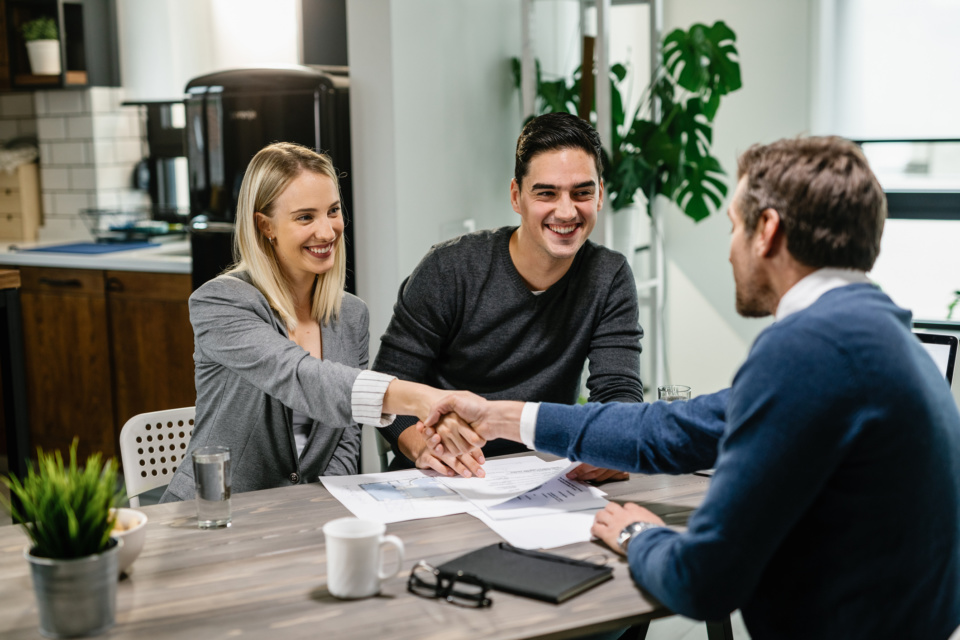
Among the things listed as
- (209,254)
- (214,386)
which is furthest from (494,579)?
(209,254)

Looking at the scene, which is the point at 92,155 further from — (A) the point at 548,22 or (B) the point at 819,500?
(B) the point at 819,500

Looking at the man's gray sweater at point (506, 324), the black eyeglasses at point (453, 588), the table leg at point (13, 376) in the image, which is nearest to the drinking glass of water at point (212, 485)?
the black eyeglasses at point (453, 588)

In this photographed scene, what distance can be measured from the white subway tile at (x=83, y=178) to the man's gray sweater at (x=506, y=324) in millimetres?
2964

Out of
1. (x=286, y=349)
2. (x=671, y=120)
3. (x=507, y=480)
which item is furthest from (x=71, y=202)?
(x=507, y=480)

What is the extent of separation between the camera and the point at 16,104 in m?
4.77

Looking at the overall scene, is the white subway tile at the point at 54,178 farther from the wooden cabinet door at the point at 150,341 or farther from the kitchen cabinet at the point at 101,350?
the wooden cabinet door at the point at 150,341

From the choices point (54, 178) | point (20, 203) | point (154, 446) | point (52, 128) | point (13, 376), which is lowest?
point (13, 376)

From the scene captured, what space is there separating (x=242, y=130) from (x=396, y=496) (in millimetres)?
2189

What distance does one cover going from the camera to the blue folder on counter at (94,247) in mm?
4141

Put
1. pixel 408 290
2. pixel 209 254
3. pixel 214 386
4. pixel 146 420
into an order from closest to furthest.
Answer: pixel 214 386
pixel 146 420
pixel 408 290
pixel 209 254

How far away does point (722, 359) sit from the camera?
4.65 meters

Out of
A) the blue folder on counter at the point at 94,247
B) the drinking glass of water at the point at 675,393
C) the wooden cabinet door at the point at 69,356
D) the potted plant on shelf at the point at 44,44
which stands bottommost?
the wooden cabinet door at the point at 69,356

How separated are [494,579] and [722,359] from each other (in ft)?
11.9

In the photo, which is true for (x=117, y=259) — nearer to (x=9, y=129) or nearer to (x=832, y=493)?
(x=9, y=129)
